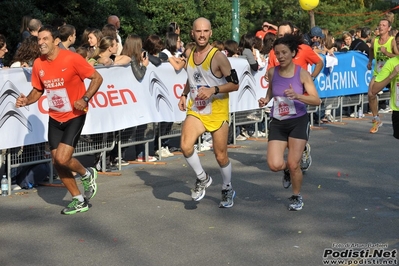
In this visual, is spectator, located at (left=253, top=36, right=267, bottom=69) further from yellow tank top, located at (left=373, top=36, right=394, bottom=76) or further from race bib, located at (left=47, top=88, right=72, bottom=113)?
race bib, located at (left=47, top=88, right=72, bottom=113)

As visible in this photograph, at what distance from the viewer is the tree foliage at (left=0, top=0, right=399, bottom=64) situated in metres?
19.0

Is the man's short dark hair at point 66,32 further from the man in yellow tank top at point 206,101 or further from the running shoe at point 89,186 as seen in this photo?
the running shoe at point 89,186

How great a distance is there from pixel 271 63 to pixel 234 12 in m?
6.29

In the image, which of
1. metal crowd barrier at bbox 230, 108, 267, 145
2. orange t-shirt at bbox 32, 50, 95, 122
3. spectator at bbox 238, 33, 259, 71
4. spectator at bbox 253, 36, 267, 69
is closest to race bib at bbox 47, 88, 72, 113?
Result: orange t-shirt at bbox 32, 50, 95, 122

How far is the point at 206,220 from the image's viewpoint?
8734 millimetres

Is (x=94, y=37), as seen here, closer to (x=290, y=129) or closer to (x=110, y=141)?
(x=110, y=141)

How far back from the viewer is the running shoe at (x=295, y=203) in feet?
29.8

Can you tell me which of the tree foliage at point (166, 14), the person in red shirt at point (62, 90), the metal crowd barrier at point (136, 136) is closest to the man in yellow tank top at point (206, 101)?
the person in red shirt at point (62, 90)

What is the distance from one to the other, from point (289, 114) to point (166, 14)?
606 inches

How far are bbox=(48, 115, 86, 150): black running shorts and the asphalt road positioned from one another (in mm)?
826

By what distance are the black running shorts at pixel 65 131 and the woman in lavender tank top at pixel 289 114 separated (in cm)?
204

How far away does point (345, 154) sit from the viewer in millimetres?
13180

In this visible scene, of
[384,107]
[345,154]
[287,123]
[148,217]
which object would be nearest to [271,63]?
[345,154]

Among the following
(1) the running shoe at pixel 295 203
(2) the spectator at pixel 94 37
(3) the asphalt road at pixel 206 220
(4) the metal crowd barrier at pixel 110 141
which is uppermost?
(2) the spectator at pixel 94 37
